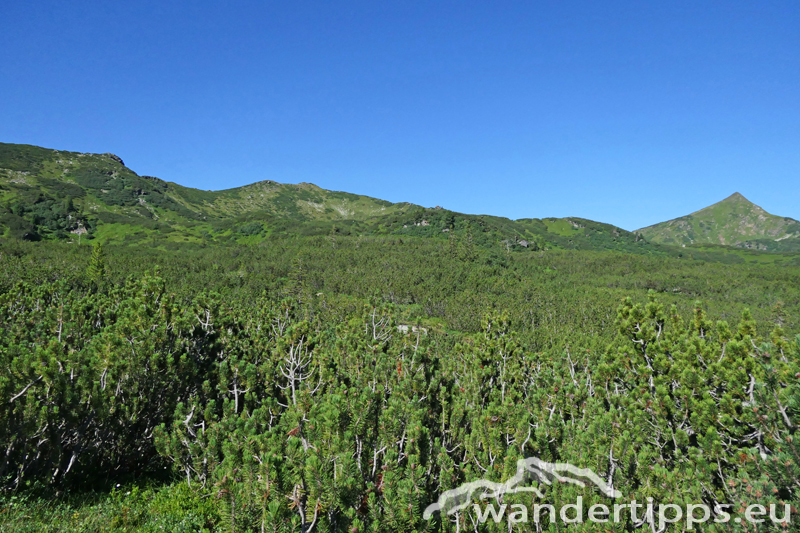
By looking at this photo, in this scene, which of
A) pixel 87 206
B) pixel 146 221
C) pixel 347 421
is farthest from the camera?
pixel 87 206

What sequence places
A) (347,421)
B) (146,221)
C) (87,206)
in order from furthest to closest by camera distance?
(87,206) → (146,221) → (347,421)

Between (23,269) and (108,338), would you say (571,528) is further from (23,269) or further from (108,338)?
(23,269)

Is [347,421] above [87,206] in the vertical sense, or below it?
below

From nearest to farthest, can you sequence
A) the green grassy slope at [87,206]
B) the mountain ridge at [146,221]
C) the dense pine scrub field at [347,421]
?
the dense pine scrub field at [347,421], the green grassy slope at [87,206], the mountain ridge at [146,221]

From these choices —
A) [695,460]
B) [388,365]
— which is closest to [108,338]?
[388,365]

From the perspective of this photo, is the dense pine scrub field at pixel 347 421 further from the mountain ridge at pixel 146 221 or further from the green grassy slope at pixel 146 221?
the mountain ridge at pixel 146 221

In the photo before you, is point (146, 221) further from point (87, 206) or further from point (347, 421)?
point (347, 421)

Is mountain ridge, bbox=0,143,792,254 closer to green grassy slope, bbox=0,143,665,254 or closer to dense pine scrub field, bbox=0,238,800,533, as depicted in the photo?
green grassy slope, bbox=0,143,665,254

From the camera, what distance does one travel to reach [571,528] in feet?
17.3

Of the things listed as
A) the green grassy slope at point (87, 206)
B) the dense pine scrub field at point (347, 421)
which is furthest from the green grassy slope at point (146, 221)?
the dense pine scrub field at point (347, 421)

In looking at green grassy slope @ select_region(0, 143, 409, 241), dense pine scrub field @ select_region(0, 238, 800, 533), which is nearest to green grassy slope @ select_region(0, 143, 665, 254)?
green grassy slope @ select_region(0, 143, 409, 241)

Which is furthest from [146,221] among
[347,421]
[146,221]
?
[347,421]

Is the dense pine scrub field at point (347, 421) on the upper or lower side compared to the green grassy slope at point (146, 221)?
lower

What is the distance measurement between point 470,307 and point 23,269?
5903 centimetres
